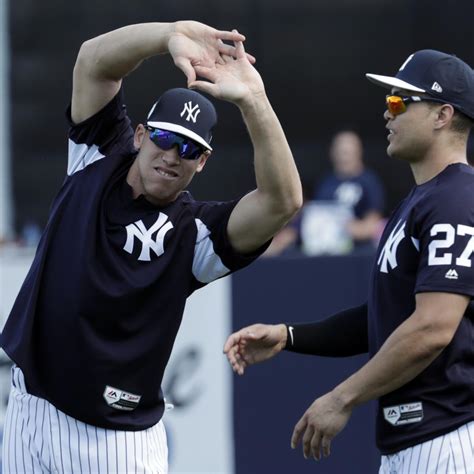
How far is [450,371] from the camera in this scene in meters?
4.09

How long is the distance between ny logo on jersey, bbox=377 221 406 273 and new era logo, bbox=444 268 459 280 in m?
0.26

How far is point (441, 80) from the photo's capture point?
4.29 meters

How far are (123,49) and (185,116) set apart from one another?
1.07 ft

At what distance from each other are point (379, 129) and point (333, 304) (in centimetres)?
415

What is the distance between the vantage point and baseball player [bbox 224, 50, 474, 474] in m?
3.98

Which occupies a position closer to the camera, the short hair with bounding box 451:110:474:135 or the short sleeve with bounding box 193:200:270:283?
the short hair with bounding box 451:110:474:135

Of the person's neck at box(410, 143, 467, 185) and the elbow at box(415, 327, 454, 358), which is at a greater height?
the person's neck at box(410, 143, 467, 185)

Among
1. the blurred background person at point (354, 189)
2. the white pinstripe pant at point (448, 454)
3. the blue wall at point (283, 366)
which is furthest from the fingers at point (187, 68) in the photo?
the blurred background person at point (354, 189)

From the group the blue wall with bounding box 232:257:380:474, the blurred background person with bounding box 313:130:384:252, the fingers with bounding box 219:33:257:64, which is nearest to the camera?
the fingers with bounding box 219:33:257:64

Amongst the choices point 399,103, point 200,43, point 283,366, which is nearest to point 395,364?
point 399,103

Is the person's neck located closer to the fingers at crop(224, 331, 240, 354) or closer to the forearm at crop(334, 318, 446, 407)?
the forearm at crop(334, 318, 446, 407)

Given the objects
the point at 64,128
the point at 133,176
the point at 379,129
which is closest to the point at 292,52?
the point at 379,129

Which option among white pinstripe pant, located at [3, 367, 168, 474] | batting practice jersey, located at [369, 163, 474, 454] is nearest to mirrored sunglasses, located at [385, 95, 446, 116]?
batting practice jersey, located at [369, 163, 474, 454]

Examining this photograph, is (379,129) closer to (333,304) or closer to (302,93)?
(302,93)
